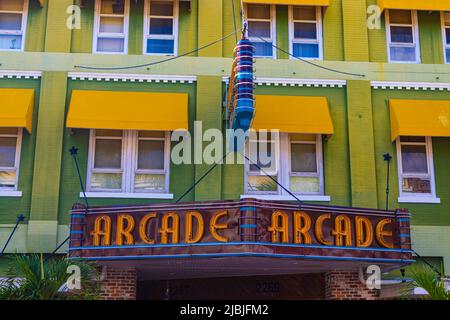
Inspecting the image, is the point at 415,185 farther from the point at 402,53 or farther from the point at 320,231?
the point at 320,231

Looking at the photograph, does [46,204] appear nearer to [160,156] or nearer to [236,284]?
[160,156]

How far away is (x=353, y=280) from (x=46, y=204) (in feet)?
26.1

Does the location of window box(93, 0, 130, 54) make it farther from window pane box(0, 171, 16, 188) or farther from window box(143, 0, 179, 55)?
window pane box(0, 171, 16, 188)

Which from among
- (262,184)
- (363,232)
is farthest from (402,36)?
(363,232)

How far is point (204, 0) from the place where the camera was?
18.9 metres

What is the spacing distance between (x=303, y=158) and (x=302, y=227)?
416 centimetres

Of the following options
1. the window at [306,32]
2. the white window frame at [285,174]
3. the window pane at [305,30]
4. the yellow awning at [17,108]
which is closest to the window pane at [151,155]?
the white window frame at [285,174]

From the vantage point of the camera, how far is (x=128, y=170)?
17.8 meters

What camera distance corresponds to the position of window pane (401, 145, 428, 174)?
1828cm

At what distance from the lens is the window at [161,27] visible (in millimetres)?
18766

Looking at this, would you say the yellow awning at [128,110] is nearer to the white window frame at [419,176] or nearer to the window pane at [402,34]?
the white window frame at [419,176]

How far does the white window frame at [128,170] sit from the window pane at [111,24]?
2973 mm

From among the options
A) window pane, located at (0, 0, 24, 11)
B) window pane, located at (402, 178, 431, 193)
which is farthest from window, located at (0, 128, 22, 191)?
window pane, located at (402, 178, 431, 193)
